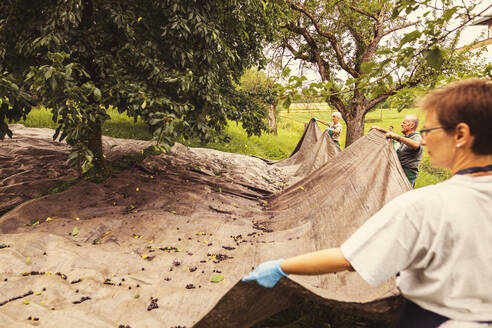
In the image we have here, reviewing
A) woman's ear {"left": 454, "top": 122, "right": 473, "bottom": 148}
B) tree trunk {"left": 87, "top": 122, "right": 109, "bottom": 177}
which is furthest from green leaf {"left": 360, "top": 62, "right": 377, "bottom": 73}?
tree trunk {"left": 87, "top": 122, "right": 109, "bottom": 177}

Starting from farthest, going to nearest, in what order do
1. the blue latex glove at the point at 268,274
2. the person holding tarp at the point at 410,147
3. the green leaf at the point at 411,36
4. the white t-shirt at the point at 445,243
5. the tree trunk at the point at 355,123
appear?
the tree trunk at the point at 355,123
the person holding tarp at the point at 410,147
the green leaf at the point at 411,36
the blue latex glove at the point at 268,274
the white t-shirt at the point at 445,243

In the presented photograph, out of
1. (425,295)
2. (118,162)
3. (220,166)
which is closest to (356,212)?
(425,295)

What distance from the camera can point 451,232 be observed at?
36.1 inches

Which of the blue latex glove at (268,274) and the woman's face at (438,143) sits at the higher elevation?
the woman's face at (438,143)

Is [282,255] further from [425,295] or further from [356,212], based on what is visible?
[425,295]

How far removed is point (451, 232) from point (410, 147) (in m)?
3.40

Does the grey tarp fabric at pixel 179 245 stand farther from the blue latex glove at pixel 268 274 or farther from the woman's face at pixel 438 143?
the woman's face at pixel 438 143

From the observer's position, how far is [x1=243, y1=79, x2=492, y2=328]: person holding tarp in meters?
0.92

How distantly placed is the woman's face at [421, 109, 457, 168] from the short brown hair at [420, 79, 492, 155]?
4 centimetres

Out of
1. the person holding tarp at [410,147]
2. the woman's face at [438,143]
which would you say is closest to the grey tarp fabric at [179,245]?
the person holding tarp at [410,147]

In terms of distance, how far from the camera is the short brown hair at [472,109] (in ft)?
3.01

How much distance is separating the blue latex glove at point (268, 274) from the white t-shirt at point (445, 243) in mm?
404

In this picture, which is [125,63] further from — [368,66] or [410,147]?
[410,147]

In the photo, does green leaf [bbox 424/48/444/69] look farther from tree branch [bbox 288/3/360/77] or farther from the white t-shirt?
tree branch [bbox 288/3/360/77]
